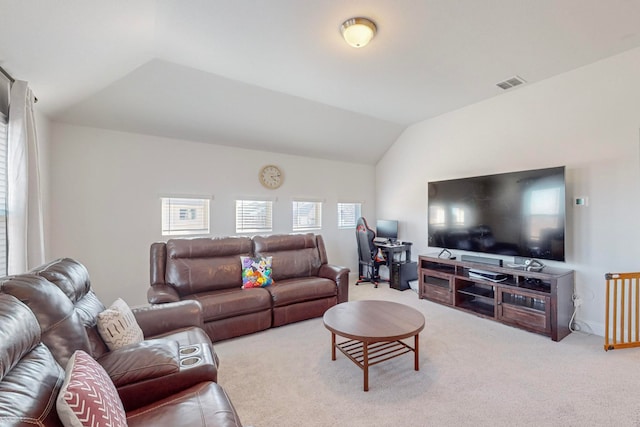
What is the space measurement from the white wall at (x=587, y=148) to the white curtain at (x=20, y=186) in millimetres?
5096

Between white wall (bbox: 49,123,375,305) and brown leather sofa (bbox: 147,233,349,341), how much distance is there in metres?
0.98

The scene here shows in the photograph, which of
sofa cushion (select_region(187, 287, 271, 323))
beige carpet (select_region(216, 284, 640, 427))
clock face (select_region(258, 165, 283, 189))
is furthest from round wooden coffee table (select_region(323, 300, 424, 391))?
clock face (select_region(258, 165, 283, 189))

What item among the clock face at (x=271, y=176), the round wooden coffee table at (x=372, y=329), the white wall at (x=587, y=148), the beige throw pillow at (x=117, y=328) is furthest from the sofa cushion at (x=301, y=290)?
the white wall at (x=587, y=148)

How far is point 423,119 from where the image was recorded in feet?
15.9

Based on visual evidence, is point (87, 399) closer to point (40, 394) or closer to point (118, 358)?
point (40, 394)

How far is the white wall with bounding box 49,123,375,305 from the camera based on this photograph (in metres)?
3.45

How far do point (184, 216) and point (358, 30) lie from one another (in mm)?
3392

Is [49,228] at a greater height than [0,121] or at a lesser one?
lesser

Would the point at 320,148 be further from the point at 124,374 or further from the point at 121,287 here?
the point at 124,374

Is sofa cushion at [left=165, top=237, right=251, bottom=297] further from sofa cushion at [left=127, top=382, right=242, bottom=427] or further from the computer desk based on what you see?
the computer desk

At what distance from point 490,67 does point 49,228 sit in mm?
5425

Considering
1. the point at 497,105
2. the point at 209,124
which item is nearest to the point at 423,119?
the point at 497,105

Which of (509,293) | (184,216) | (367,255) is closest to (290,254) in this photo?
(184,216)

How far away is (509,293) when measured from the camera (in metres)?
3.24
